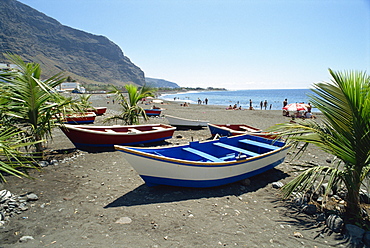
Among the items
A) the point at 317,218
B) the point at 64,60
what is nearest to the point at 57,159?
the point at 317,218

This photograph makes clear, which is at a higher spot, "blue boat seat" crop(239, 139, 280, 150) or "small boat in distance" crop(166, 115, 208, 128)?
"small boat in distance" crop(166, 115, 208, 128)

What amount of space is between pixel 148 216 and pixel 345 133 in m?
4.60

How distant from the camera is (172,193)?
19.1 feet

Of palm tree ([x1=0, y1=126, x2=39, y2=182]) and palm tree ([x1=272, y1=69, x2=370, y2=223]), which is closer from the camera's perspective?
palm tree ([x1=0, y1=126, x2=39, y2=182])

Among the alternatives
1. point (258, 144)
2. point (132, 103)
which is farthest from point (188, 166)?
point (132, 103)

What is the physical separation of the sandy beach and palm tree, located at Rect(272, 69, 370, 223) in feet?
2.36

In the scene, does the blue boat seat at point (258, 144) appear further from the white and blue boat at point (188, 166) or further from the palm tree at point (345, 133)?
the palm tree at point (345, 133)

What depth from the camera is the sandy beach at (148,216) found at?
396 cm

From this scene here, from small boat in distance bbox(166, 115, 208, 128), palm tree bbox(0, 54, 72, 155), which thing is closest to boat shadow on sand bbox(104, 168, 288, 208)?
palm tree bbox(0, 54, 72, 155)

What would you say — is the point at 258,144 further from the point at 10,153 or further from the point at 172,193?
the point at 10,153

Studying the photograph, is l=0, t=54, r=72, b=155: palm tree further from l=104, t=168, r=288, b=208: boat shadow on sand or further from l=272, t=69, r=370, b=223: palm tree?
l=272, t=69, r=370, b=223: palm tree

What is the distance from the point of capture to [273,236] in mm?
4191

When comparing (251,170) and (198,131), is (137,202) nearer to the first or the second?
(251,170)

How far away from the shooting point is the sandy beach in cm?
Result: 396
